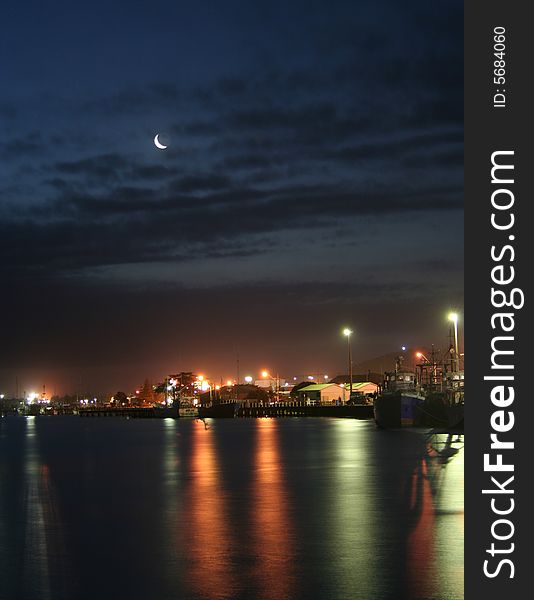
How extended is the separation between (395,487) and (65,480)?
2019 centimetres

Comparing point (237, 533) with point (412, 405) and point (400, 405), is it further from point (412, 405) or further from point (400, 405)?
point (412, 405)

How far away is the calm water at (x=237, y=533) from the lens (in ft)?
71.6

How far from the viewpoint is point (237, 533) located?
29797 millimetres

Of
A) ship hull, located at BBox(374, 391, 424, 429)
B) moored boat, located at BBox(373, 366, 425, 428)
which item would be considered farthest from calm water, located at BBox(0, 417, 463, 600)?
moored boat, located at BBox(373, 366, 425, 428)

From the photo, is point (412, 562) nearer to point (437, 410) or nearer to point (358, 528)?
point (358, 528)

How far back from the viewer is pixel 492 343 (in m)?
21.3

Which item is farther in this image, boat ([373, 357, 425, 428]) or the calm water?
Result: boat ([373, 357, 425, 428])

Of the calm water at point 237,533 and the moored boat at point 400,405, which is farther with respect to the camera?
the moored boat at point 400,405

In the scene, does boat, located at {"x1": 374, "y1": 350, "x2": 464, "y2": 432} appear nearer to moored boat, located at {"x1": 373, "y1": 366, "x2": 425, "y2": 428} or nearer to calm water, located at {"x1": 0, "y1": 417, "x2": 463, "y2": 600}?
moored boat, located at {"x1": 373, "y1": 366, "x2": 425, "y2": 428}

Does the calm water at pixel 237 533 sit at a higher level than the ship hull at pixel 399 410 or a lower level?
higher

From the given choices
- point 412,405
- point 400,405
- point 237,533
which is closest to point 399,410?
point 400,405

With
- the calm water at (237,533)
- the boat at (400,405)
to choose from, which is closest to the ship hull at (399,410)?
the boat at (400,405)

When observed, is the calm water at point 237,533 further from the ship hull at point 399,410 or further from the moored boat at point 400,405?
the moored boat at point 400,405

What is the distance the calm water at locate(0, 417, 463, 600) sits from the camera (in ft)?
71.6
